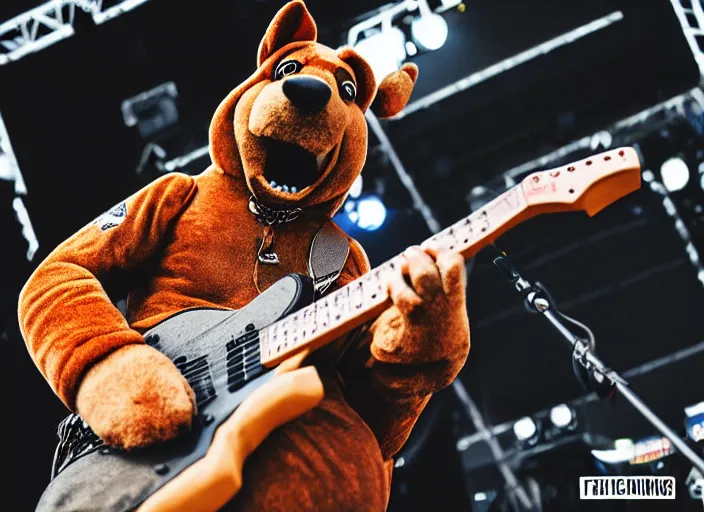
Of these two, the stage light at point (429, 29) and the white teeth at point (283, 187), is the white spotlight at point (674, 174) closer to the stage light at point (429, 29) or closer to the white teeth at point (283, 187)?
the stage light at point (429, 29)

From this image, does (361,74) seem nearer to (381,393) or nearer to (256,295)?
(256,295)

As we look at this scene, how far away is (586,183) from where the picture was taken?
967 mm

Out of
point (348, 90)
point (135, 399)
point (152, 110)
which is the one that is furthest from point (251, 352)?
point (152, 110)

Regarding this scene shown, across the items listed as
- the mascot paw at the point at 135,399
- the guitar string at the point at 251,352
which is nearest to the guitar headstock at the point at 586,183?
the guitar string at the point at 251,352

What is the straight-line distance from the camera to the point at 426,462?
2494 millimetres

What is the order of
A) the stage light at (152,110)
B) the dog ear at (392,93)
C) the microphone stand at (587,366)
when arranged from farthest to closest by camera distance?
the stage light at (152,110) < the microphone stand at (587,366) < the dog ear at (392,93)

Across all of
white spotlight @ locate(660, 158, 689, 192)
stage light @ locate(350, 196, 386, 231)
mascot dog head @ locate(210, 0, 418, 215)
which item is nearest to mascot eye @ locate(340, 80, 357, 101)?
mascot dog head @ locate(210, 0, 418, 215)

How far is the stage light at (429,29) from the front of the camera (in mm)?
2555

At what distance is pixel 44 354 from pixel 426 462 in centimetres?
163

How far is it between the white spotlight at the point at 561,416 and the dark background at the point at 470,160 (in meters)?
0.05

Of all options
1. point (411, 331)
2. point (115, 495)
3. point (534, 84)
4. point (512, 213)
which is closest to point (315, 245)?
point (411, 331)

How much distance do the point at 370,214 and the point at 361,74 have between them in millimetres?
1344

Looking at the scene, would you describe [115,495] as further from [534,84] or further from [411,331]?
[534,84]

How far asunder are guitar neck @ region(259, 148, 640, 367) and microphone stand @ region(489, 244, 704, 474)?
72 cm
